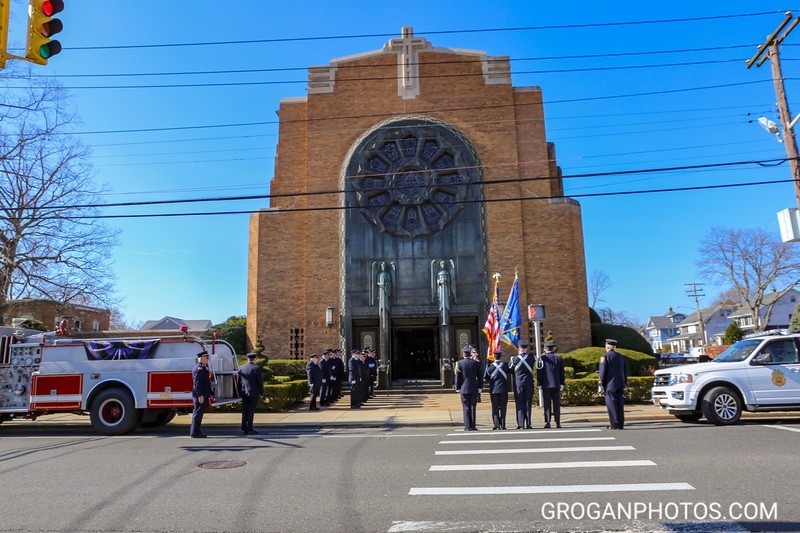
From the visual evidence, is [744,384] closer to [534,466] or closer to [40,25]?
[534,466]

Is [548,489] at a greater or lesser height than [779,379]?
lesser

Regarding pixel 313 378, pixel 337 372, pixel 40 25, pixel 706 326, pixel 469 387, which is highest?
pixel 706 326

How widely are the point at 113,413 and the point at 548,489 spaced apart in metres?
10.6

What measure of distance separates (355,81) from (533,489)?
23.1 meters

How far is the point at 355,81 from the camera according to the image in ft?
87.1

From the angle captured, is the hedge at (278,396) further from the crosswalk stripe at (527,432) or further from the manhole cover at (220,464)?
the manhole cover at (220,464)

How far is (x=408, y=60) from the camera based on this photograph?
26.3m

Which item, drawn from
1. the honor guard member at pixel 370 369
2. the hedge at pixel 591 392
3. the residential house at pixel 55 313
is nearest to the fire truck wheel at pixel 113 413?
the residential house at pixel 55 313

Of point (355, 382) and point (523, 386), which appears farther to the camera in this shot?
point (355, 382)

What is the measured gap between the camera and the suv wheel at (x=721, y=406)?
1209 cm

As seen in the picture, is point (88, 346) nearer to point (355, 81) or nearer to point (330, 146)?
point (330, 146)

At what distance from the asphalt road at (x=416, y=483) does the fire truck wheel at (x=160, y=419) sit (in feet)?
9.42

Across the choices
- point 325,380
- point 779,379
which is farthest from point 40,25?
point 779,379

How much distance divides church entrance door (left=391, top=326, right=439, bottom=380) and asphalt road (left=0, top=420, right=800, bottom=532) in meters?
15.7
